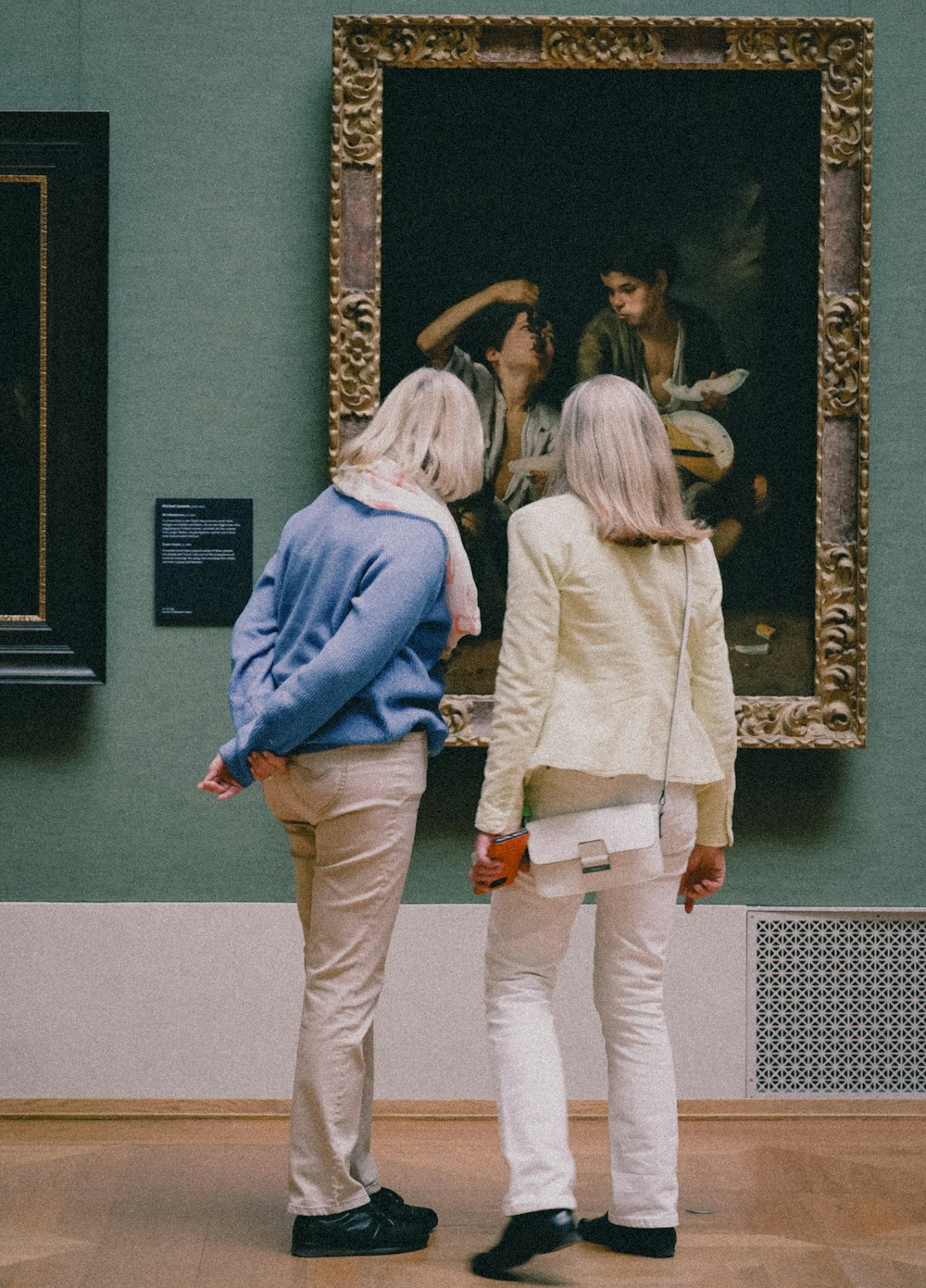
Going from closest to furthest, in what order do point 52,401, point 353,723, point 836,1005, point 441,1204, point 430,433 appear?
point 353,723 → point 430,433 → point 441,1204 → point 52,401 → point 836,1005

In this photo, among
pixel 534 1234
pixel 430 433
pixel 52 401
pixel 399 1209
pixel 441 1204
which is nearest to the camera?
pixel 534 1234

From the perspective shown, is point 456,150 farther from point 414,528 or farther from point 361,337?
point 414,528

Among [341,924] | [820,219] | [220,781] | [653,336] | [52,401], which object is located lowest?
[341,924]

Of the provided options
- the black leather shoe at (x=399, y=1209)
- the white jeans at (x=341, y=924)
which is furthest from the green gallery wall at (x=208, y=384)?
the white jeans at (x=341, y=924)

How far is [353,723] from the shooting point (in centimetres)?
329

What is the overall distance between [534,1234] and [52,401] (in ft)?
9.20

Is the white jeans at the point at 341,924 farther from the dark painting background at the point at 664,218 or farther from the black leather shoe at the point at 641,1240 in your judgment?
the dark painting background at the point at 664,218

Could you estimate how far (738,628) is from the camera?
464 cm

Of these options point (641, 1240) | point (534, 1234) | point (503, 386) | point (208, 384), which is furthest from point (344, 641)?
point (208, 384)

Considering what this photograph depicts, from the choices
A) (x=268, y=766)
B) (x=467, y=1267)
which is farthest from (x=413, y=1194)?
(x=268, y=766)

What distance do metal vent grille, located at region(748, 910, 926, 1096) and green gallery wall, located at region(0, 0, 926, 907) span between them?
0.10 metres

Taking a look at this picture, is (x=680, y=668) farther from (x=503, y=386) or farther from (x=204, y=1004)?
(x=204, y=1004)

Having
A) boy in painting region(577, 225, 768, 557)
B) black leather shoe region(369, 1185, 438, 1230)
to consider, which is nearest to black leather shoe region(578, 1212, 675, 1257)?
black leather shoe region(369, 1185, 438, 1230)

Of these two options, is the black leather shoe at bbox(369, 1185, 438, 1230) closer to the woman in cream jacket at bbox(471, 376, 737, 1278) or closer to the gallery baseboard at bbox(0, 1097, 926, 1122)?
the woman in cream jacket at bbox(471, 376, 737, 1278)
